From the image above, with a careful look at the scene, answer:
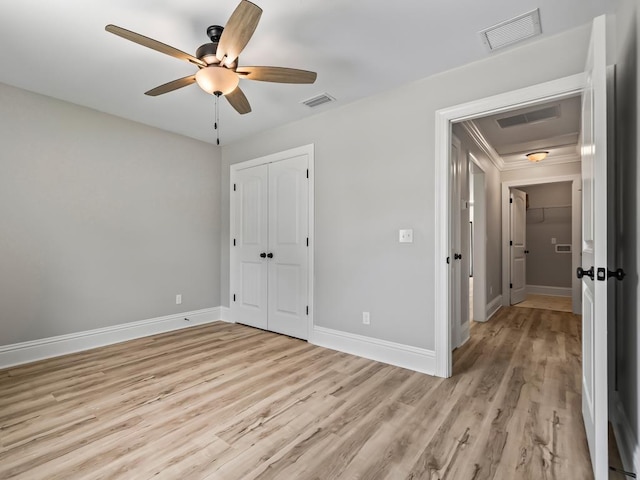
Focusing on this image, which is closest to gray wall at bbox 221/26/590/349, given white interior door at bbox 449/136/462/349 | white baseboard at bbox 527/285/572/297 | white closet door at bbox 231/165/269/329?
white interior door at bbox 449/136/462/349

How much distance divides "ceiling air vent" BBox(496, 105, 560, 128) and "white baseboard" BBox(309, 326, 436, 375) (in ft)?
8.65

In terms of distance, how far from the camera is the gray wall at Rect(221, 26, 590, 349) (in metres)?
2.41

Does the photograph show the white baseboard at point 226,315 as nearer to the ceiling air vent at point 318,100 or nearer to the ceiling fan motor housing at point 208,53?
the ceiling air vent at point 318,100

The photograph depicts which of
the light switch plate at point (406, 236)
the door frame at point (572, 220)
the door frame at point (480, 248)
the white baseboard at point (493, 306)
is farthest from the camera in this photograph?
the door frame at point (572, 220)

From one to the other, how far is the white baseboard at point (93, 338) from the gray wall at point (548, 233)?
6.82m

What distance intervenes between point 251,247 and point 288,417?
8.42 feet

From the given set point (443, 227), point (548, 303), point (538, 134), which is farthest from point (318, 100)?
point (548, 303)

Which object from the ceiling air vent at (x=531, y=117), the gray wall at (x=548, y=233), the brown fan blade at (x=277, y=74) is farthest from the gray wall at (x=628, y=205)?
the gray wall at (x=548, y=233)

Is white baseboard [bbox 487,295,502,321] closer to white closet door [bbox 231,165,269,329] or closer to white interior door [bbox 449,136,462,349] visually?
white interior door [bbox 449,136,462,349]

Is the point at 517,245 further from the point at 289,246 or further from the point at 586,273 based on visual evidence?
the point at 586,273

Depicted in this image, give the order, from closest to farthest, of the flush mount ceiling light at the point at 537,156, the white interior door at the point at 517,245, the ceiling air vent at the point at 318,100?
the ceiling air vent at the point at 318,100
the flush mount ceiling light at the point at 537,156
the white interior door at the point at 517,245

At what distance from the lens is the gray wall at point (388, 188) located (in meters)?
2.41

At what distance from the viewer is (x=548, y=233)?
7008 millimetres

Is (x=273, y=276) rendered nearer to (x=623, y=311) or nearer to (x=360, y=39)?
(x=360, y=39)
